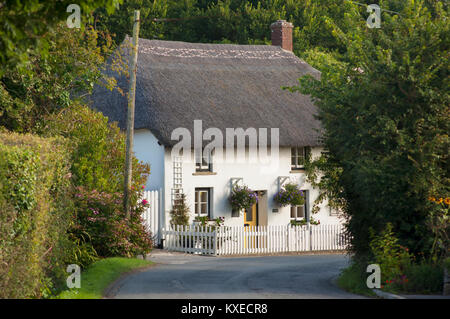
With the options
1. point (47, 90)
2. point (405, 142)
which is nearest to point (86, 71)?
point (47, 90)

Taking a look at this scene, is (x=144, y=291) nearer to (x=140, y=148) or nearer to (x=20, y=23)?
(x=20, y=23)

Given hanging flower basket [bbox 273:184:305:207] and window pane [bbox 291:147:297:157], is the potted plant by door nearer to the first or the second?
hanging flower basket [bbox 273:184:305:207]

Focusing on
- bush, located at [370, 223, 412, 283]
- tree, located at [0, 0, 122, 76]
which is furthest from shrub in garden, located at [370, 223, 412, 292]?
tree, located at [0, 0, 122, 76]

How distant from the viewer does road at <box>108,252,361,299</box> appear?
14281 millimetres

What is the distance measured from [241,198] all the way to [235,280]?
1369 centimetres

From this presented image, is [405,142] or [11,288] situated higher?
[405,142]

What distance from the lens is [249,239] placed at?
28.4 metres

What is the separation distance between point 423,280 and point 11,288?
7.97 metres

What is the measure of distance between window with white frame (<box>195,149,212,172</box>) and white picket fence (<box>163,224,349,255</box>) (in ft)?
9.18

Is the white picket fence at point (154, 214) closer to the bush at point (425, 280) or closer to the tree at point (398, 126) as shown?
the tree at point (398, 126)

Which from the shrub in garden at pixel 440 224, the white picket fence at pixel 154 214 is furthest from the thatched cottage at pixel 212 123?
the shrub in garden at pixel 440 224

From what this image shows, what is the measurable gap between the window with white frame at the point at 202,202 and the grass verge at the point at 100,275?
31.1ft

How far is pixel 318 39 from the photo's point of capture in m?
49.6

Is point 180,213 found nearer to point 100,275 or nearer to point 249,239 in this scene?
point 249,239
